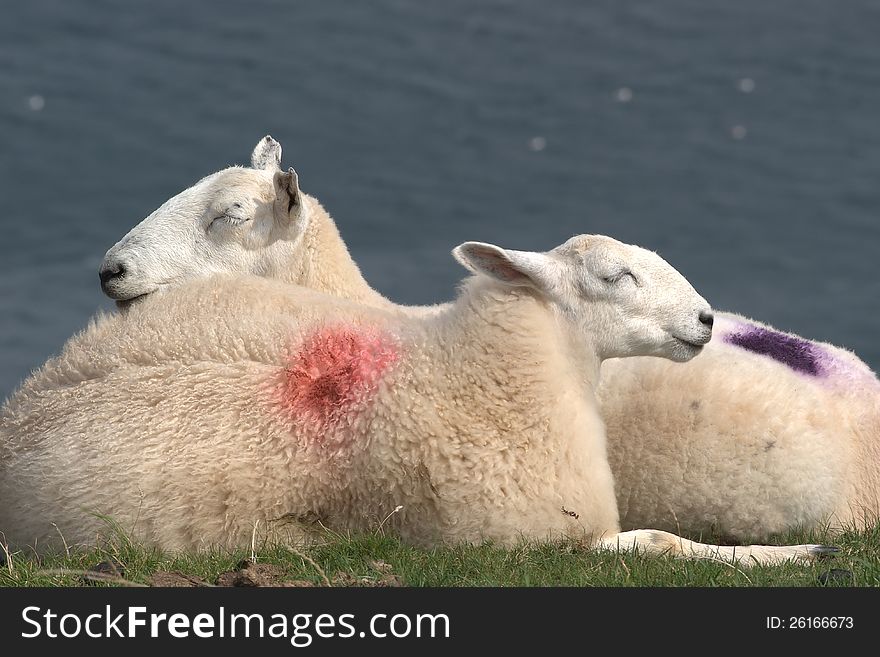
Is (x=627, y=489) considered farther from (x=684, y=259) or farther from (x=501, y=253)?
(x=684, y=259)

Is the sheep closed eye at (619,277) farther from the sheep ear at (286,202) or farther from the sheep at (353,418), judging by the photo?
the sheep ear at (286,202)

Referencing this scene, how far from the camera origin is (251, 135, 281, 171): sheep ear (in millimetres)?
8859

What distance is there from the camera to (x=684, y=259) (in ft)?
98.0

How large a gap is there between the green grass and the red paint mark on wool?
0.52 m

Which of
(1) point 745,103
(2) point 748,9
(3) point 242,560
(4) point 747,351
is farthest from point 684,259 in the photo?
(3) point 242,560

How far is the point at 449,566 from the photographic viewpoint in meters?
5.89

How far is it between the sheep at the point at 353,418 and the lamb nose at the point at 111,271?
96 centimetres

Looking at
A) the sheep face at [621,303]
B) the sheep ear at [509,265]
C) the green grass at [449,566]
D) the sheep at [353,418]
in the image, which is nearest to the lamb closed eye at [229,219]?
the sheep at [353,418]

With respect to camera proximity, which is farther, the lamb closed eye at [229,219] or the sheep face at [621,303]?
the lamb closed eye at [229,219]

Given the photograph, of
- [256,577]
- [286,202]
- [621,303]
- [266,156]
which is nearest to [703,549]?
[621,303]

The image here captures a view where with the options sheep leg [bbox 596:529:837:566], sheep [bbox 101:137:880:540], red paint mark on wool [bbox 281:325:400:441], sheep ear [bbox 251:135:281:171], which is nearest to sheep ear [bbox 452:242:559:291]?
red paint mark on wool [bbox 281:325:400:441]

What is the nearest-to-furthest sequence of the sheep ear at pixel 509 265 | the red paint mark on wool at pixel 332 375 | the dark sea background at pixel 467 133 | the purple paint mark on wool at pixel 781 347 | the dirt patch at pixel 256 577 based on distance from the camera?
the dirt patch at pixel 256 577, the red paint mark on wool at pixel 332 375, the sheep ear at pixel 509 265, the purple paint mark on wool at pixel 781 347, the dark sea background at pixel 467 133

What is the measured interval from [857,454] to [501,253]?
6.89 ft

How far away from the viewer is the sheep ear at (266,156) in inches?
349
